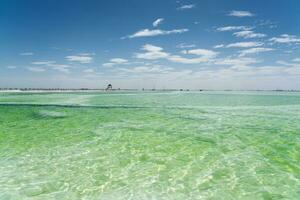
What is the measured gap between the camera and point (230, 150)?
46.5 ft

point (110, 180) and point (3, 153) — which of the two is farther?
point (3, 153)

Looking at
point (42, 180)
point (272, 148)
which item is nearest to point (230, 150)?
point (272, 148)

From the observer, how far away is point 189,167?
11328 millimetres

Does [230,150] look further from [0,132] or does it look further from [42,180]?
[0,132]

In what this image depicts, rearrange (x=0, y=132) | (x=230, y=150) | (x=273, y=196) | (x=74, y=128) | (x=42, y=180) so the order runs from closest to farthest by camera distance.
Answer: (x=273, y=196)
(x=42, y=180)
(x=230, y=150)
(x=0, y=132)
(x=74, y=128)

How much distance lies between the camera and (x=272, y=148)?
14812 millimetres

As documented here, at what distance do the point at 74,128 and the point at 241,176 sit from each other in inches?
543

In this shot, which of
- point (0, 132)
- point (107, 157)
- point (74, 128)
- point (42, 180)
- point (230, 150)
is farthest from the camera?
point (74, 128)

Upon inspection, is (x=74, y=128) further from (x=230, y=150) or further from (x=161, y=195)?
(x=161, y=195)

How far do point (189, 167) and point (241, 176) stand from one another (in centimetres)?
197

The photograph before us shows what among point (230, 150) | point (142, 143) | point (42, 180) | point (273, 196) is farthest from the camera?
point (142, 143)

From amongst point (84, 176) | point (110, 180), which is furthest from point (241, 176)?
point (84, 176)

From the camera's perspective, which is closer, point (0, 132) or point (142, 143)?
point (142, 143)

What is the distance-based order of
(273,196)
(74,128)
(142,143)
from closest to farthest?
(273,196), (142,143), (74,128)
